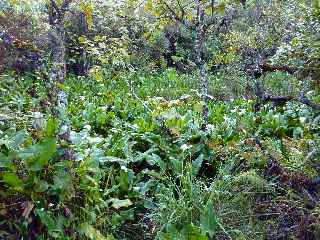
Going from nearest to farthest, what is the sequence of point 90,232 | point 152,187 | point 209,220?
point 90,232
point 209,220
point 152,187

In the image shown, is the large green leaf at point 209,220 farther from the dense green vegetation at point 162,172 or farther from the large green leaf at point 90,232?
the large green leaf at point 90,232

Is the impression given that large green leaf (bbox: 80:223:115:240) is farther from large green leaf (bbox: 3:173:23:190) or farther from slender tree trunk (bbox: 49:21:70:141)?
slender tree trunk (bbox: 49:21:70:141)

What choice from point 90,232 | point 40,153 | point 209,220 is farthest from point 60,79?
point 209,220

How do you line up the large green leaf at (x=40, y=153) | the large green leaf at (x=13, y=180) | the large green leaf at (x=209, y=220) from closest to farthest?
the large green leaf at (x=13, y=180), the large green leaf at (x=40, y=153), the large green leaf at (x=209, y=220)

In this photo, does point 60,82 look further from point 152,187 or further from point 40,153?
point 40,153

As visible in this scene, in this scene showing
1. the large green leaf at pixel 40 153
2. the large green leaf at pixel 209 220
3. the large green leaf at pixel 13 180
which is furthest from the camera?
the large green leaf at pixel 209 220

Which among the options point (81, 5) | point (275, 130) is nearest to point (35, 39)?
point (81, 5)

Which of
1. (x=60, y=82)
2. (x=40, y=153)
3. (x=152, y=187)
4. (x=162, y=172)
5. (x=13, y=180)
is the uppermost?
(x=60, y=82)

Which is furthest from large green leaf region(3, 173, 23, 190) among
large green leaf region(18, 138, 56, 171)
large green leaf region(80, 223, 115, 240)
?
large green leaf region(80, 223, 115, 240)

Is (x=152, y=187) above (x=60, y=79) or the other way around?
the other way around

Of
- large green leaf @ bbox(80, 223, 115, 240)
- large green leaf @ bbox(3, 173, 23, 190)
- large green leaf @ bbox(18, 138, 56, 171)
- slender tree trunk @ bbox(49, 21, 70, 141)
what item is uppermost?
slender tree trunk @ bbox(49, 21, 70, 141)

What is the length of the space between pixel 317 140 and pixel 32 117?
2224 millimetres

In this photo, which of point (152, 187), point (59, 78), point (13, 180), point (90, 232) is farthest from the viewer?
point (59, 78)

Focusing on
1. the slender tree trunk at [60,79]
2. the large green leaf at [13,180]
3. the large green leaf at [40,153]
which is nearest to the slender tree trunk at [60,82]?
the slender tree trunk at [60,79]
